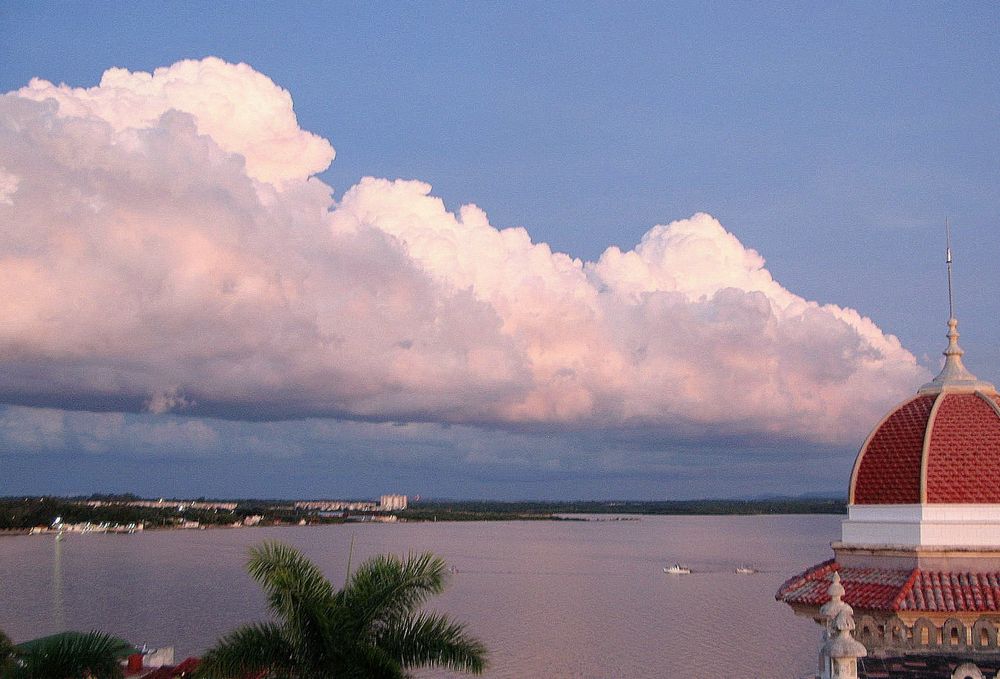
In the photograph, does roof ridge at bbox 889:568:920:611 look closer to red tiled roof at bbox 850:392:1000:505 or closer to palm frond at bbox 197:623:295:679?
red tiled roof at bbox 850:392:1000:505

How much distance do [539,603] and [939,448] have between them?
51562mm

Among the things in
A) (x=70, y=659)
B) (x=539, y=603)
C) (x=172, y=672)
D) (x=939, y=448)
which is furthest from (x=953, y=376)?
(x=539, y=603)

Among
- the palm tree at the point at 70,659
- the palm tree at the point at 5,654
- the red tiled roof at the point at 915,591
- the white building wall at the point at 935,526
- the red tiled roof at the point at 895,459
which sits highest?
the red tiled roof at the point at 895,459

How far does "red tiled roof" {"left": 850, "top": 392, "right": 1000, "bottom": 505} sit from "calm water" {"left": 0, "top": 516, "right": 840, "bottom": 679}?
90.1 ft

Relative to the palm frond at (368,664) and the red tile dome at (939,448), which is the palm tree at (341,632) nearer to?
the palm frond at (368,664)

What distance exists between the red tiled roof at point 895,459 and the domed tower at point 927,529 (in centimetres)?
1

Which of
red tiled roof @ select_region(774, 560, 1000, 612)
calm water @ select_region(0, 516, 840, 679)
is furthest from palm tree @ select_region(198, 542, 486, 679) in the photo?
calm water @ select_region(0, 516, 840, 679)

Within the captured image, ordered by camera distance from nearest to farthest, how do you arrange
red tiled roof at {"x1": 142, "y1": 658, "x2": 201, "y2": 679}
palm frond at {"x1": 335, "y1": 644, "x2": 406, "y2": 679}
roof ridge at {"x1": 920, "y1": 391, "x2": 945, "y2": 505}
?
palm frond at {"x1": 335, "y1": 644, "x2": 406, "y2": 679} → roof ridge at {"x1": 920, "y1": 391, "x2": 945, "y2": 505} → red tiled roof at {"x1": 142, "y1": 658, "x2": 201, "y2": 679}

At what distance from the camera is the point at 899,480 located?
41.7 feet

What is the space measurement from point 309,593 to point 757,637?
40.5 metres

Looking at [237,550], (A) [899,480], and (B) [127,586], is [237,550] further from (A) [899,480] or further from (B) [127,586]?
(A) [899,480]

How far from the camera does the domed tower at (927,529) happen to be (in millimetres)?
11469

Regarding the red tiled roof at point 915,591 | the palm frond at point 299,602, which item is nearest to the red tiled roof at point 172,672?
the palm frond at point 299,602

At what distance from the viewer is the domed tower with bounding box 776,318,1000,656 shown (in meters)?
11.5
